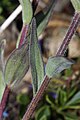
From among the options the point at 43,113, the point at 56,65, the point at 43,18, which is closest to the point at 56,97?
the point at 43,113

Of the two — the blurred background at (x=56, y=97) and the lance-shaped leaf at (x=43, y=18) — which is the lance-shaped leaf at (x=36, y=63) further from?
the blurred background at (x=56, y=97)

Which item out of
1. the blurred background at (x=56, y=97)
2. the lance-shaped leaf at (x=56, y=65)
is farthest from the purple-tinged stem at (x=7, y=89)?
the blurred background at (x=56, y=97)

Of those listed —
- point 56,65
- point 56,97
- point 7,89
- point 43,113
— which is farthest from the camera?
point 56,97

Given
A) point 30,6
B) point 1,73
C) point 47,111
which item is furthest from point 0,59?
point 47,111

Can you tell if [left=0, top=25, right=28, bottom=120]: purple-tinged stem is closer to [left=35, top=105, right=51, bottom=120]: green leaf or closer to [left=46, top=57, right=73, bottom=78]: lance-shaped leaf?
[left=46, top=57, right=73, bottom=78]: lance-shaped leaf

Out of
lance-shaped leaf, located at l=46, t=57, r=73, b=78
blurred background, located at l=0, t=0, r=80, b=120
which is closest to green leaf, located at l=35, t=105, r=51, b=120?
blurred background, located at l=0, t=0, r=80, b=120

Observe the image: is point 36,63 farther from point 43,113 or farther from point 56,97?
point 56,97
